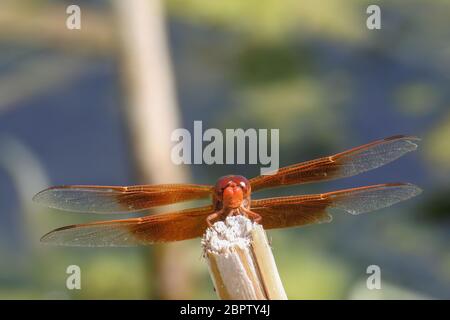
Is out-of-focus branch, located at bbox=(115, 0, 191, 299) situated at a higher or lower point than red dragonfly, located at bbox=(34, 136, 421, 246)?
higher

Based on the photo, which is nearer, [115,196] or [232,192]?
[232,192]

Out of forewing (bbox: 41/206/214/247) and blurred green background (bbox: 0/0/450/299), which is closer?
forewing (bbox: 41/206/214/247)

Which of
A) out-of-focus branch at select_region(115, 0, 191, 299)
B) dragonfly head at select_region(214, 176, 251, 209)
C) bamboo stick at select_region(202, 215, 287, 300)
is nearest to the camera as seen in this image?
bamboo stick at select_region(202, 215, 287, 300)

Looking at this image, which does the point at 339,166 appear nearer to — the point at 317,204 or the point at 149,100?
the point at 317,204

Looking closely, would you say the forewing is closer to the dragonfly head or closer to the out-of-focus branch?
the dragonfly head

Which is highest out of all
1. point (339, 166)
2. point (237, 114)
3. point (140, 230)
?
point (237, 114)

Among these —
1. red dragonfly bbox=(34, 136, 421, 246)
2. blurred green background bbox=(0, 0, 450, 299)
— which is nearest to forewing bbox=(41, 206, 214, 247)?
red dragonfly bbox=(34, 136, 421, 246)

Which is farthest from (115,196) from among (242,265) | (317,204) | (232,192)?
(242,265)

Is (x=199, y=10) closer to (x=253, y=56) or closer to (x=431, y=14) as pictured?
(x=253, y=56)
